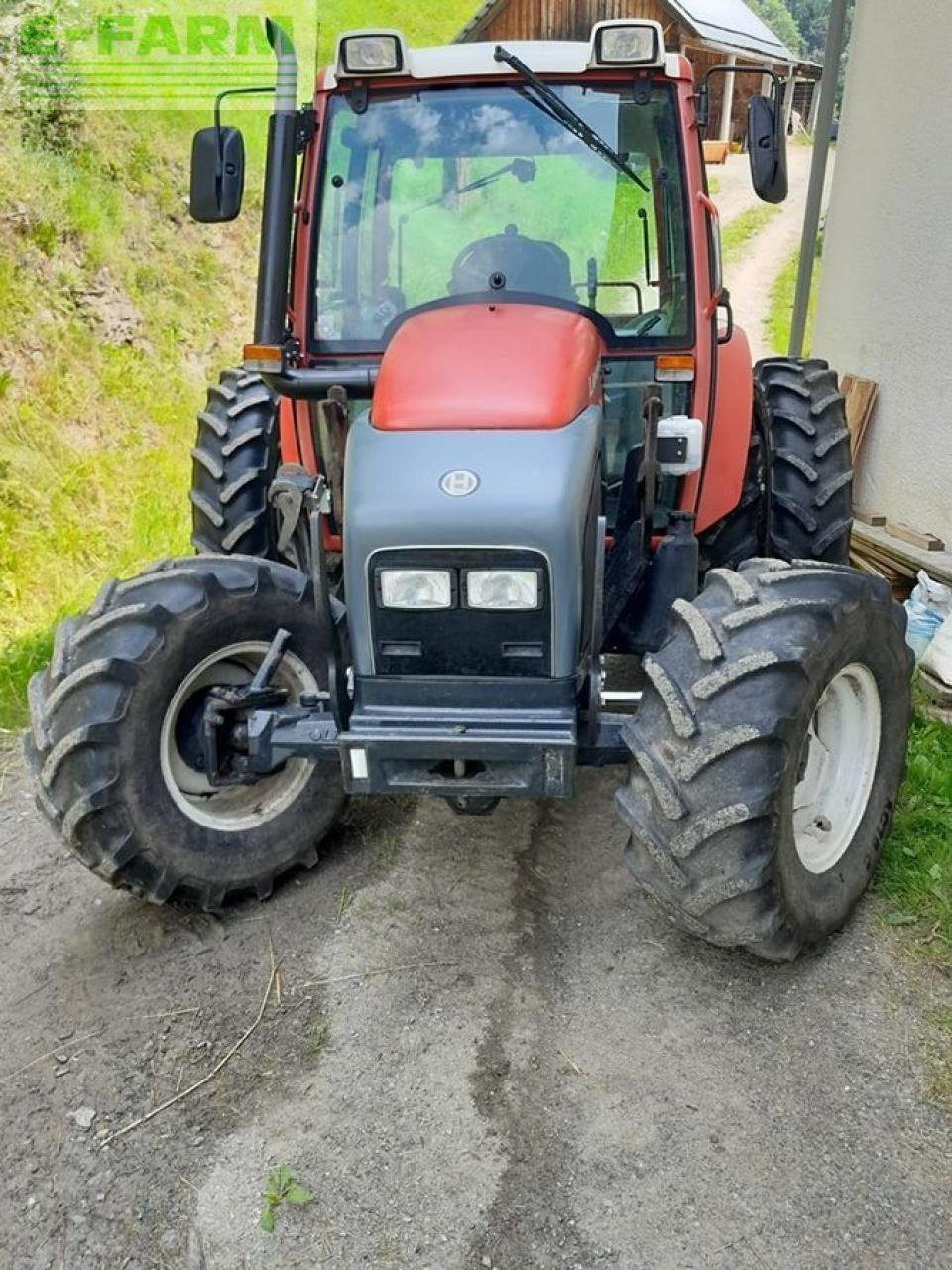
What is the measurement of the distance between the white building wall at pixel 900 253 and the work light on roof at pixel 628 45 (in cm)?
267

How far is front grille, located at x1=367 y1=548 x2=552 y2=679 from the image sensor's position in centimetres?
259

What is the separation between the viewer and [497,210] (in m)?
3.60

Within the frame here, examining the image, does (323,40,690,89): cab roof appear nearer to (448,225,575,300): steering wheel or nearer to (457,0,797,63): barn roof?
(448,225,575,300): steering wheel

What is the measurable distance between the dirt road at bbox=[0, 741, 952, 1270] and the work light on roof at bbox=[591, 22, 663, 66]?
2413 millimetres

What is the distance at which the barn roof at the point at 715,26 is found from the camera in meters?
24.2

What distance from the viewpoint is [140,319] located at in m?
7.86

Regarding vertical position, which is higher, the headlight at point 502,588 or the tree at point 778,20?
the tree at point 778,20

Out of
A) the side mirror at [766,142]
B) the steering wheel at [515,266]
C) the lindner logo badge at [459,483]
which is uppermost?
the side mirror at [766,142]

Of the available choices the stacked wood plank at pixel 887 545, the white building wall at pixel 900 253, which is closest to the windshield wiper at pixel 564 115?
the stacked wood plank at pixel 887 545

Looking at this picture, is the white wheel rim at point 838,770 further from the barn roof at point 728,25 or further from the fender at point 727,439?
the barn roof at point 728,25

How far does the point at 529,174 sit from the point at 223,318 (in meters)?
5.85

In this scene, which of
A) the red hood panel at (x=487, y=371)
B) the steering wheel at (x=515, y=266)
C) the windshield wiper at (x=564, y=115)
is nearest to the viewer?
the red hood panel at (x=487, y=371)

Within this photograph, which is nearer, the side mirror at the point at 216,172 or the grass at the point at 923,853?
the grass at the point at 923,853

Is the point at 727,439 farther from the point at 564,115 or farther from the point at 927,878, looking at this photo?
the point at 927,878
